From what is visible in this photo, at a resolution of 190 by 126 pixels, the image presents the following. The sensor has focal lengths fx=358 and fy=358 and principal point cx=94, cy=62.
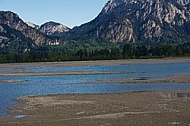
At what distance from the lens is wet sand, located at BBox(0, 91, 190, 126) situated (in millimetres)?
28517

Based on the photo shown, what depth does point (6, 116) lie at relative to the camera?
111 feet

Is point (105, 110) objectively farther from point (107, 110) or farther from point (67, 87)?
point (67, 87)

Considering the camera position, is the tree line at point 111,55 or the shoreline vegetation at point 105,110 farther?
the tree line at point 111,55

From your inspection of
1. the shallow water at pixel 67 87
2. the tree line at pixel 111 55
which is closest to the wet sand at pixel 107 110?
the shallow water at pixel 67 87

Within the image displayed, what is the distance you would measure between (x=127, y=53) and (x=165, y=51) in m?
20.5

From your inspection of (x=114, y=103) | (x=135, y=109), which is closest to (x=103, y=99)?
(x=114, y=103)

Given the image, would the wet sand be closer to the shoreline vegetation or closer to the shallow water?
the shoreline vegetation

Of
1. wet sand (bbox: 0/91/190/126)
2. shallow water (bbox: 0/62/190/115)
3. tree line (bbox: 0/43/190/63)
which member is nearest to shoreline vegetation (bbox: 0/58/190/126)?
wet sand (bbox: 0/91/190/126)

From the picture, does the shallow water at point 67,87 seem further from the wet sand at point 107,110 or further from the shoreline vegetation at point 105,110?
the wet sand at point 107,110

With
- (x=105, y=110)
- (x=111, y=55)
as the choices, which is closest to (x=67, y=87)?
(x=105, y=110)

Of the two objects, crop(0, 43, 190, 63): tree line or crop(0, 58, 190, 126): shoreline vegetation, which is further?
crop(0, 43, 190, 63): tree line

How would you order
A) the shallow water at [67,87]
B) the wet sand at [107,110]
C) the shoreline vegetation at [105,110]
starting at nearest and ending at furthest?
the wet sand at [107,110] < the shoreline vegetation at [105,110] < the shallow water at [67,87]

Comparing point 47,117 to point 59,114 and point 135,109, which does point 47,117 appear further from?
point 135,109

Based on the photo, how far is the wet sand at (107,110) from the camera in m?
28.5
